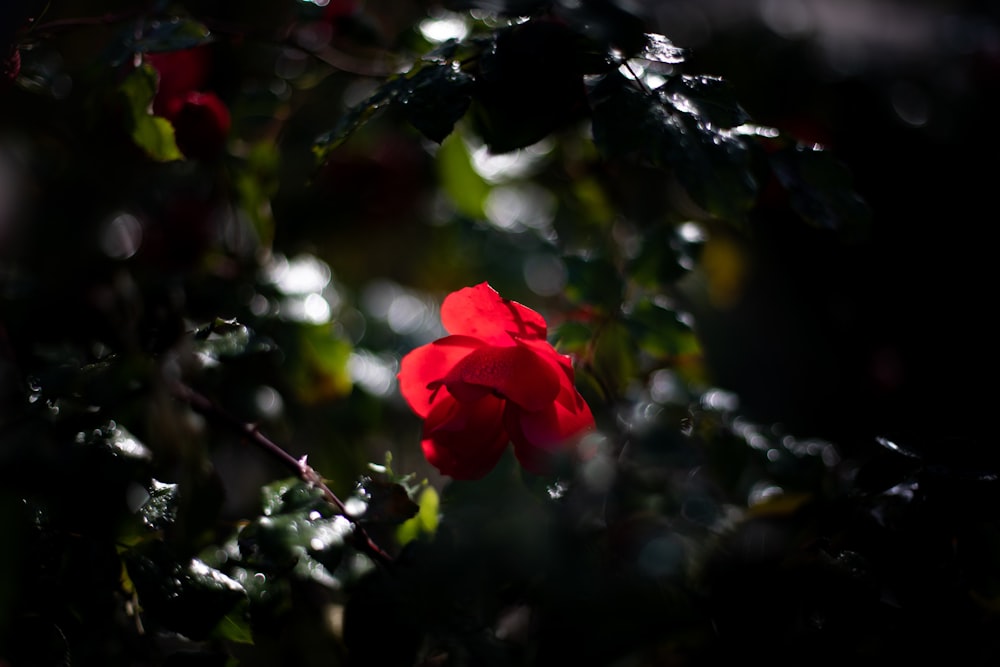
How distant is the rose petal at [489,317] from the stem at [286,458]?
15 centimetres

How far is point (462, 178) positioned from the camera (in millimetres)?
1112

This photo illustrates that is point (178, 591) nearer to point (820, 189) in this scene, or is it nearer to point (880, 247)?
point (820, 189)

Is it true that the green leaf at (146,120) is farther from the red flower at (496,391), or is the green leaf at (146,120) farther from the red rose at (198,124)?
the red flower at (496,391)

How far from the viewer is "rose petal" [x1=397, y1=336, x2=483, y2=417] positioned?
0.57 metres

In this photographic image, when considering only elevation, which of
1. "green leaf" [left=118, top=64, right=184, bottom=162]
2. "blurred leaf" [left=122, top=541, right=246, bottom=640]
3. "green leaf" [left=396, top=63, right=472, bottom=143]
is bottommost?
"blurred leaf" [left=122, top=541, right=246, bottom=640]

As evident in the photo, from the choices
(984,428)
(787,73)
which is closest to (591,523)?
(984,428)

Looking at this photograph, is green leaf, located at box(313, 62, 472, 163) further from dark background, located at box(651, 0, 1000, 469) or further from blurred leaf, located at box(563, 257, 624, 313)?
dark background, located at box(651, 0, 1000, 469)

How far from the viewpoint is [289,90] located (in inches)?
34.9

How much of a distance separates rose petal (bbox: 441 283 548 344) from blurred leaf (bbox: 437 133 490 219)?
1.83 feet

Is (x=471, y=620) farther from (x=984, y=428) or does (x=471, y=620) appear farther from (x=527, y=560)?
A: (x=984, y=428)

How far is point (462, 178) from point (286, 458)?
65 cm

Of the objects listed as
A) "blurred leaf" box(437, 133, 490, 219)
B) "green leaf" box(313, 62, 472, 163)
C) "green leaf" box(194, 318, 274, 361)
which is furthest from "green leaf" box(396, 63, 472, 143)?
"blurred leaf" box(437, 133, 490, 219)

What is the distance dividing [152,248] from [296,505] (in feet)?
1.90

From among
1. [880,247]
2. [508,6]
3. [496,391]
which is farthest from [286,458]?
[880,247]
